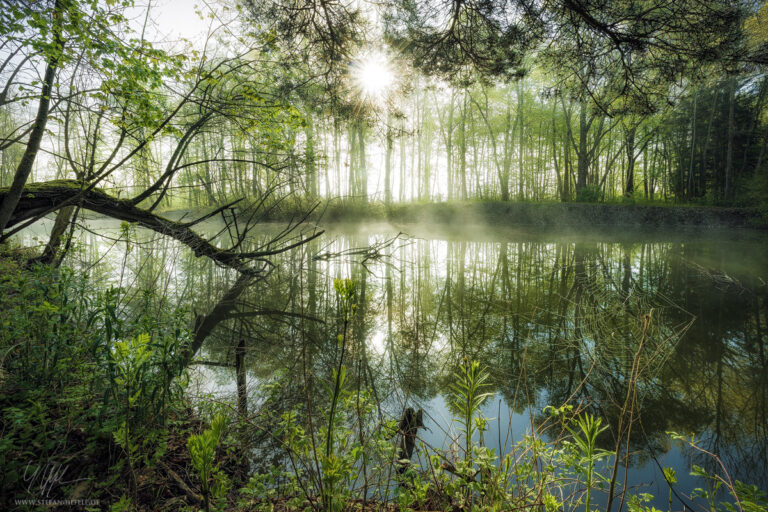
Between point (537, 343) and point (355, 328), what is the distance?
2.25 meters

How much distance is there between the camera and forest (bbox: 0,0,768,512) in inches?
53.3

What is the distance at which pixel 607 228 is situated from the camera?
16.6 m

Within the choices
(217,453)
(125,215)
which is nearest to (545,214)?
(125,215)

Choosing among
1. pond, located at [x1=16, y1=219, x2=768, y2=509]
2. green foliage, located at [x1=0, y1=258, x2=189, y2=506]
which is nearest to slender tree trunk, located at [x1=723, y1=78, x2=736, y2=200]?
pond, located at [x1=16, y1=219, x2=768, y2=509]

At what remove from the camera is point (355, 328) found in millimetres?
4172

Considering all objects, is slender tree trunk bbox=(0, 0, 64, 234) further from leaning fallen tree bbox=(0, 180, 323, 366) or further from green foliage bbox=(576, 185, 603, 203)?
green foliage bbox=(576, 185, 603, 203)

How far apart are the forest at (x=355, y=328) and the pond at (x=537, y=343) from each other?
3cm

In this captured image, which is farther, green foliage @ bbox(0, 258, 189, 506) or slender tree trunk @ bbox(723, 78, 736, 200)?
slender tree trunk @ bbox(723, 78, 736, 200)

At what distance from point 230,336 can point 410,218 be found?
1713cm

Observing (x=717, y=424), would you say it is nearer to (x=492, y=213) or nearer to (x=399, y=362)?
(x=399, y=362)

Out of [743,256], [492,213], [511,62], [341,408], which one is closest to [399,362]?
[341,408]

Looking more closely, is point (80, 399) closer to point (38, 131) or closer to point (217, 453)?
point (217, 453)

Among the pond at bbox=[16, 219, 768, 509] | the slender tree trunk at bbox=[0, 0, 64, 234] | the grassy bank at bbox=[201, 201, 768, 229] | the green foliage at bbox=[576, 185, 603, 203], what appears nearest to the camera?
the pond at bbox=[16, 219, 768, 509]

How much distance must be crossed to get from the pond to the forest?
1.4 inches
